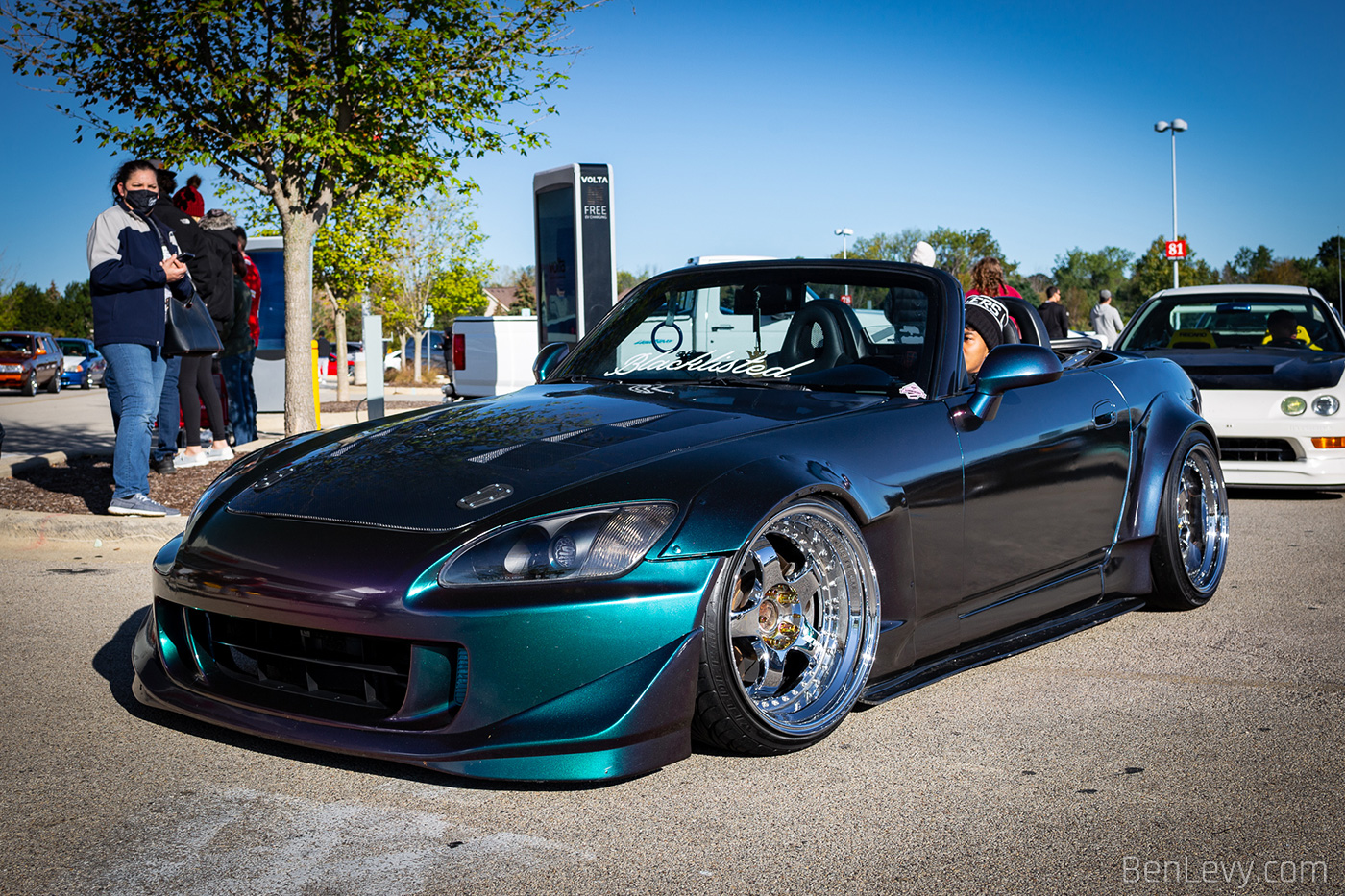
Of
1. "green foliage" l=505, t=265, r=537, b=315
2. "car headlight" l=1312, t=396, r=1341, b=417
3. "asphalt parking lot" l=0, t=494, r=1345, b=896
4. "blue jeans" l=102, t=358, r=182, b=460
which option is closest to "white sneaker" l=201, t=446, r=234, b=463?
"blue jeans" l=102, t=358, r=182, b=460

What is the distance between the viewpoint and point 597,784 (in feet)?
8.96

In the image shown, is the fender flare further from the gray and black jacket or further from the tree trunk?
the tree trunk

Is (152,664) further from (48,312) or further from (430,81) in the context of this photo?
(48,312)

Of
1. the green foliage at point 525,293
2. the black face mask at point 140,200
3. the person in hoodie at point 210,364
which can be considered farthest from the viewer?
the green foliage at point 525,293

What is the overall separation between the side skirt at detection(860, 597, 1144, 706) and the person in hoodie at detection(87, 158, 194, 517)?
5090 mm

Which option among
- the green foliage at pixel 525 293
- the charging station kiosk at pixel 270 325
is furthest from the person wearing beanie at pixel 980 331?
the green foliage at pixel 525 293

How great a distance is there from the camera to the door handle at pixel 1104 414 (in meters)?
4.38

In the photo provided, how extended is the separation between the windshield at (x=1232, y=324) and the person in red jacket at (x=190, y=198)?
7490mm

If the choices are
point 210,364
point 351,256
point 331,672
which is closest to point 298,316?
point 210,364

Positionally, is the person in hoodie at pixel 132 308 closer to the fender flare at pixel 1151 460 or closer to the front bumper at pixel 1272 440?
the fender flare at pixel 1151 460

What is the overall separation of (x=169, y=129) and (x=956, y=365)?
7.66 m

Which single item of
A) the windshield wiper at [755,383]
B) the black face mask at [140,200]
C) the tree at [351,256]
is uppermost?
the tree at [351,256]

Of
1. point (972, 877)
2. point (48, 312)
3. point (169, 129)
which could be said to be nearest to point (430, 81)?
point (169, 129)

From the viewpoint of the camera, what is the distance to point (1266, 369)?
8305 mm
